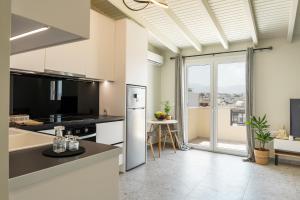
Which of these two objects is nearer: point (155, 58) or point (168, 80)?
point (155, 58)

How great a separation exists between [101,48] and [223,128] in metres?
3.51

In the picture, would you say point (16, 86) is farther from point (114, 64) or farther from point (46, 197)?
point (46, 197)

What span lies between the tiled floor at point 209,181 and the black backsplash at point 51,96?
55.2 inches

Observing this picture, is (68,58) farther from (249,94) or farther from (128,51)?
(249,94)

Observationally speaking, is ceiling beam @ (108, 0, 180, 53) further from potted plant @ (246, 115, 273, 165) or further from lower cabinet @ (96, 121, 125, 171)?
potted plant @ (246, 115, 273, 165)

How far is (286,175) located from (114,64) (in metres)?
3.50

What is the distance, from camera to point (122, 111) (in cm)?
344

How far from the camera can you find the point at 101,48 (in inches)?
132

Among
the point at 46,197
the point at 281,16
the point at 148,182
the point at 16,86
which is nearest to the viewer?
the point at 46,197

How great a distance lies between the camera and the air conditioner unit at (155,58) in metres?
5.01

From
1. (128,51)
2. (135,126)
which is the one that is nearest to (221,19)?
(128,51)

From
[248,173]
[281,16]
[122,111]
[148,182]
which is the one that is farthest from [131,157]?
[281,16]

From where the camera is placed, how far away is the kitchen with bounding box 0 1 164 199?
2.98 feet

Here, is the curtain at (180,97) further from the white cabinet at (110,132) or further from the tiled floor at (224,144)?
the white cabinet at (110,132)
